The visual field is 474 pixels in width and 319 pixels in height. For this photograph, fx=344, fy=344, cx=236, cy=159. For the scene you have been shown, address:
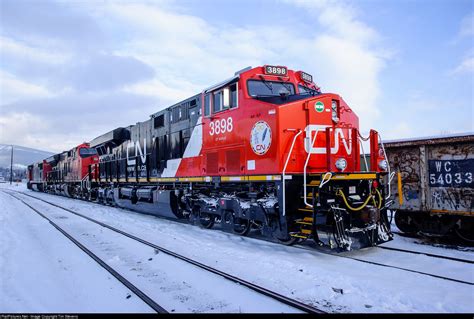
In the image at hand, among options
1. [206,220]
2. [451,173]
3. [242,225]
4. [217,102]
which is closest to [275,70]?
[217,102]

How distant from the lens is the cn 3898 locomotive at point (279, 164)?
274 inches

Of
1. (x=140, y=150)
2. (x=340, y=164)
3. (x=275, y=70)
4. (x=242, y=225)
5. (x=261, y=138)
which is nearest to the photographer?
(x=340, y=164)

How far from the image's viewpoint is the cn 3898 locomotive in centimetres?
695

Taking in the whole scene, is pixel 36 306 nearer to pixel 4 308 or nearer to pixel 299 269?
pixel 4 308

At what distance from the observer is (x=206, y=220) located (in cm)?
1030

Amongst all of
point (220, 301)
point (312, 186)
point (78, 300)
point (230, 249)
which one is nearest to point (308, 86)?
point (312, 186)

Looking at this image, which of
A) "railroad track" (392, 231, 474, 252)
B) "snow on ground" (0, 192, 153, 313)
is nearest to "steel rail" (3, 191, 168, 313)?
"snow on ground" (0, 192, 153, 313)

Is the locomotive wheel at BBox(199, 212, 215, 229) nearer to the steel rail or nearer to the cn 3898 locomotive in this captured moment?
the cn 3898 locomotive

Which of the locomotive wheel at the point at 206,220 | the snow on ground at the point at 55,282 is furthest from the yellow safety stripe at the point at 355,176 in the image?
the locomotive wheel at the point at 206,220

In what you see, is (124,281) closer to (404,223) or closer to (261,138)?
(261,138)

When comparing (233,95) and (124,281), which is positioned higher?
(233,95)

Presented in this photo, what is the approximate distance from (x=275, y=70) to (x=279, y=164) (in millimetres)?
2635

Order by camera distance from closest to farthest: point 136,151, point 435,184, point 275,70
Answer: point 275,70, point 435,184, point 136,151

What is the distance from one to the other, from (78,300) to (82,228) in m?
6.69
